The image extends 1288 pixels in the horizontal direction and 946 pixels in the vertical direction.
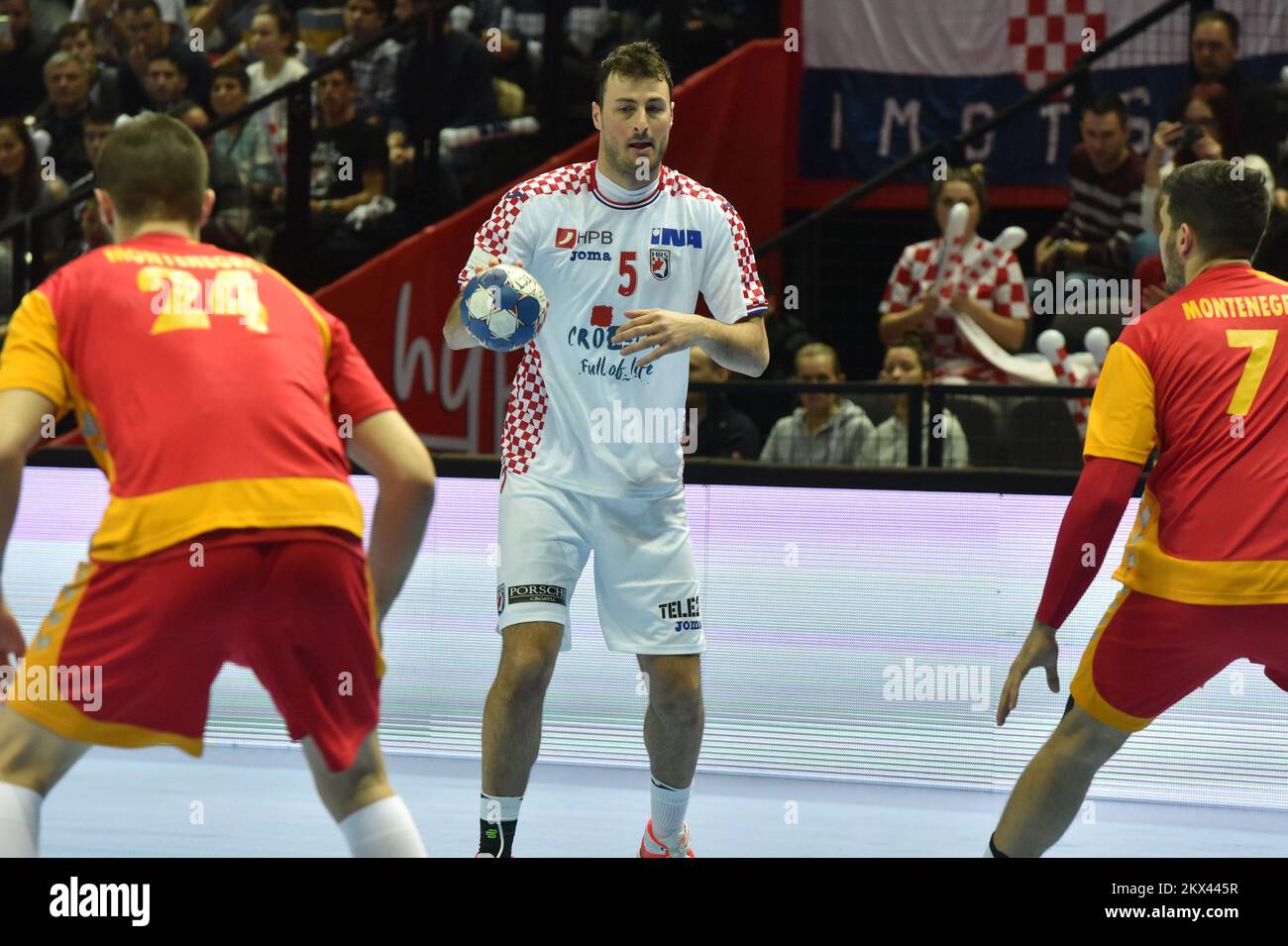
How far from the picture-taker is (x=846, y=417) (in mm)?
7707

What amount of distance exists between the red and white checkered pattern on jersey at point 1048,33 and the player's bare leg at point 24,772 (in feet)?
27.0

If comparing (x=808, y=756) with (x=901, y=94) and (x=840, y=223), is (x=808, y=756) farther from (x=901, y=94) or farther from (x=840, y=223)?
(x=901, y=94)

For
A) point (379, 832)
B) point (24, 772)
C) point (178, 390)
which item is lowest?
point (379, 832)

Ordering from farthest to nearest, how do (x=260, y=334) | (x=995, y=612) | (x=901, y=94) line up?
(x=901, y=94), (x=995, y=612), (x=260, y=334)

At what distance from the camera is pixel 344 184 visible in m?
10.1

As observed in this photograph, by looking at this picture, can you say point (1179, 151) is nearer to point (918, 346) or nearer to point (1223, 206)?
point (918, 346)

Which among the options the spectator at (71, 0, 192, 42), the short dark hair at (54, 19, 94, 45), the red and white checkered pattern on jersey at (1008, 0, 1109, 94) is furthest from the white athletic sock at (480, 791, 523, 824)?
the short dark hair at (54, 19, 94, 45)

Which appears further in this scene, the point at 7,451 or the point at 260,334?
the point at 260,334

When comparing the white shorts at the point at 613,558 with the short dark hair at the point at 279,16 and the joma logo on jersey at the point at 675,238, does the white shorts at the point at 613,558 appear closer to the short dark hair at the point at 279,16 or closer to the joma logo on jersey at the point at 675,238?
the joma logo on jersey at the point at 675,238

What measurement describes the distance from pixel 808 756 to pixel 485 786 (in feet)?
7.97

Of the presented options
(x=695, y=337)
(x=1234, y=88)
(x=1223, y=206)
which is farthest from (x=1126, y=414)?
(x=1234, y=88)

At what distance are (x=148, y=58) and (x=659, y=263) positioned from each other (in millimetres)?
6574

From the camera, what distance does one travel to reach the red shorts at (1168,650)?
14.0 ft

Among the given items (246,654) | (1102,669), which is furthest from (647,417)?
(246,654)
